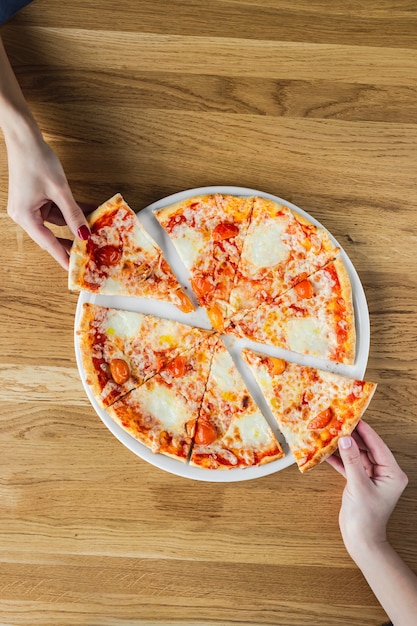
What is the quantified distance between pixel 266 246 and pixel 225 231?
0.85ft

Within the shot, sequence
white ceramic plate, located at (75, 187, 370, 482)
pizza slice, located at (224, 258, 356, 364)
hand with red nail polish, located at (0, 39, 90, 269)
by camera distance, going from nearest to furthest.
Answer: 1. hand with red nail polish, located at (0, 39, 90, 269)
2. white ceramic plate, located at (75, 187, 370, 482)
3. pizza slice, located at (224, 258, 356, 364)

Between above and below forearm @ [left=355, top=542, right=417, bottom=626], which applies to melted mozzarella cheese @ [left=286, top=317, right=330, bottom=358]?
above

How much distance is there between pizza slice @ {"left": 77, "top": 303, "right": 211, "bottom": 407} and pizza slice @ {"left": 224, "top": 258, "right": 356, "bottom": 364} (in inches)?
11.9

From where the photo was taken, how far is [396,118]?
3746 millimetres

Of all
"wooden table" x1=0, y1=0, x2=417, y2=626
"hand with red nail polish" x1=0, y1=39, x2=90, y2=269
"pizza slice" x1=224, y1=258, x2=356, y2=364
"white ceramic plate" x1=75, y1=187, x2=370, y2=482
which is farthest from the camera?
"wooden table" x1=0, y1=0, x2=417, y2=626

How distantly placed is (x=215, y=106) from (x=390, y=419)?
2.18 metres

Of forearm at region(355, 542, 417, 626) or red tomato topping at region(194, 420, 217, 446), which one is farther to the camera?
red tomato topping at region(194, 420, 217, 446)

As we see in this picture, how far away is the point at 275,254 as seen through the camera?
3.57 metres

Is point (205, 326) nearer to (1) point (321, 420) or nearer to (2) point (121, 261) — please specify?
(2) point (121, 261)

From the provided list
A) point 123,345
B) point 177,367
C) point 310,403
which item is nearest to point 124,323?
point 123,345

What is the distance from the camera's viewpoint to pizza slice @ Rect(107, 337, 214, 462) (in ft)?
11.1

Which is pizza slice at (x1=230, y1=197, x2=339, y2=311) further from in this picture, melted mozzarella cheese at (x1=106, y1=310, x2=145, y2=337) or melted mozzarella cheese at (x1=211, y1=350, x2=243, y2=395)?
melted mozzarella cheese at (x1=106, y1=310, x2=145, y2=337)

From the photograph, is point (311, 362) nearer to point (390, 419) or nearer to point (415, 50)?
point (390, 419)

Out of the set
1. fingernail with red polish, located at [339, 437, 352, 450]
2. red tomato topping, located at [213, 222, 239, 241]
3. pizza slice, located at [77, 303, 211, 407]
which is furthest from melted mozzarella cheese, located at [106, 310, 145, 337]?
fingernail with red polish, located at [339, 437, 352, 450]
